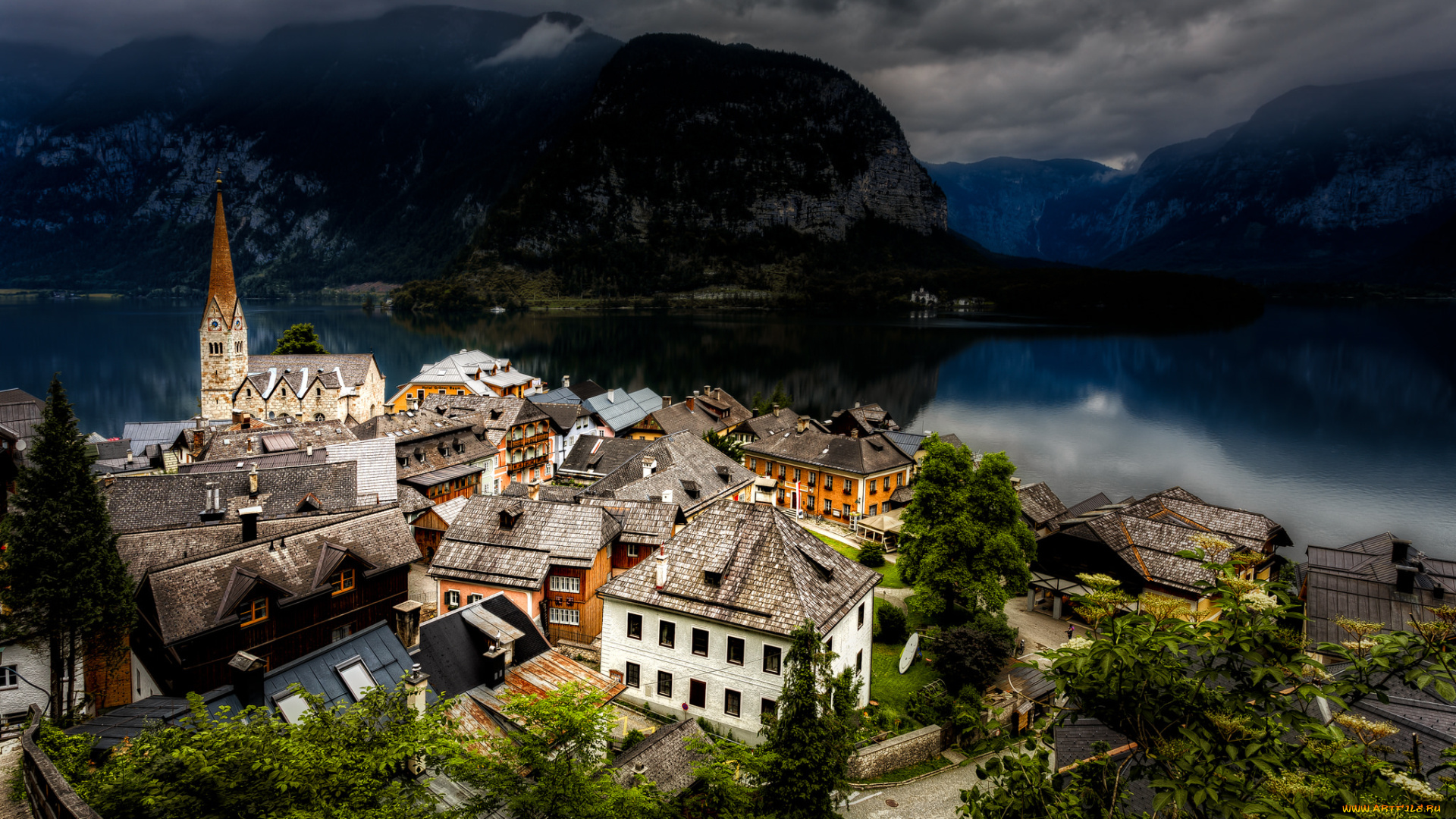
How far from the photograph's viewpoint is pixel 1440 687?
6.54 m

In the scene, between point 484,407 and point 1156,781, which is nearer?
point 1156,781

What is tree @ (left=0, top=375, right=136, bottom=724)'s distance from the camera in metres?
21.3

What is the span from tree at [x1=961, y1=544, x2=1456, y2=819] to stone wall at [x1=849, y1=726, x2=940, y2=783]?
16605mm

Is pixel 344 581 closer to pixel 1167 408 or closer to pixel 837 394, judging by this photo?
pixel 837 394

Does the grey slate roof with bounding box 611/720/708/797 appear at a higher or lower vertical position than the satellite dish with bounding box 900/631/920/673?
higher

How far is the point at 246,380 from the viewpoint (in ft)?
269

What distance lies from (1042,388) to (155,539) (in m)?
143

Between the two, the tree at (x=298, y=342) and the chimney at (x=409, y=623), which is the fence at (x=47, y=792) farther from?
the tree at (x=298, y=342)

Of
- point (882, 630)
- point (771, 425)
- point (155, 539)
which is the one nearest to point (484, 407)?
point (771, 425)

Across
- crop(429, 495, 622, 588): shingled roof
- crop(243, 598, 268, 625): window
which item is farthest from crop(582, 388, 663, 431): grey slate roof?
crop(243, 598, 268, 625): window

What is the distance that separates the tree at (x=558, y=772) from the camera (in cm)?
1428

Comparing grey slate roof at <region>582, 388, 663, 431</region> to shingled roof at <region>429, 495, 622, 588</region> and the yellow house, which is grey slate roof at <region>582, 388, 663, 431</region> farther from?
shingled roof at <region>429, 495, 622, 588</region>

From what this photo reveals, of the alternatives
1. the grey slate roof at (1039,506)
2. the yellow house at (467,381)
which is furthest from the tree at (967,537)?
the yellow house at (467,381)

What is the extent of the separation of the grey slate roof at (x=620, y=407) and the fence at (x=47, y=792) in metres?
73.5
